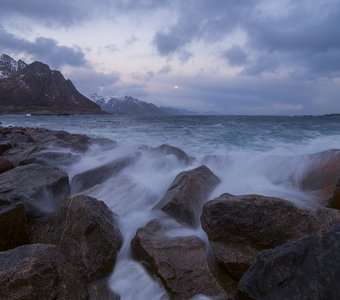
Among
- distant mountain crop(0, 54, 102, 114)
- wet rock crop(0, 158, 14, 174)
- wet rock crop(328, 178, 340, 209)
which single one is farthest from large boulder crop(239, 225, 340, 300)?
distant mountain crop(0, 54, 102, 114)

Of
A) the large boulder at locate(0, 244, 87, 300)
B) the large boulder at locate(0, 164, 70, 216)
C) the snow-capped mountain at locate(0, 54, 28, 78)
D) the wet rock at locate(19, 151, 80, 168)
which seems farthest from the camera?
the snow-capped mountain at locate(0, 54, 28, 78)

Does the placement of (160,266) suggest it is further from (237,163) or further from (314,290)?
(237,163)

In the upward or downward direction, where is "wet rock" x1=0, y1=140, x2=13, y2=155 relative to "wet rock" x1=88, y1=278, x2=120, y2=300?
upward

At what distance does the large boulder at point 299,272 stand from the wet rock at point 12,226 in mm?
2912

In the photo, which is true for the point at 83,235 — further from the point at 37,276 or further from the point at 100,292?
the point at 37,276

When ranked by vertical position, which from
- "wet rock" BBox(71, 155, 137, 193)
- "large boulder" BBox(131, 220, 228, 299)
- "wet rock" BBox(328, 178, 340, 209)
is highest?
"wet rock" BBox(328, 178, 340, 209)

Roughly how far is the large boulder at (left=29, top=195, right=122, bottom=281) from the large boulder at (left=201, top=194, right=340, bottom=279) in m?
1.28

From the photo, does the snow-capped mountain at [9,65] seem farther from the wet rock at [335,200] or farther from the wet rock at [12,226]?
the wet rock at [335,200]

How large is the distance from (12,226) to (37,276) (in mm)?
1458

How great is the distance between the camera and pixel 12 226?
15.2 ft

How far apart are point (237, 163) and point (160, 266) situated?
4.91 metres

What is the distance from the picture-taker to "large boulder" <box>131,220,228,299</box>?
3.96 m

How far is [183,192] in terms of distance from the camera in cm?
564

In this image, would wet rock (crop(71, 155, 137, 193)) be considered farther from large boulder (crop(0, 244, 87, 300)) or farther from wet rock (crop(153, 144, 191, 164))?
large boulder (crop(0, 244, 87, 300))
